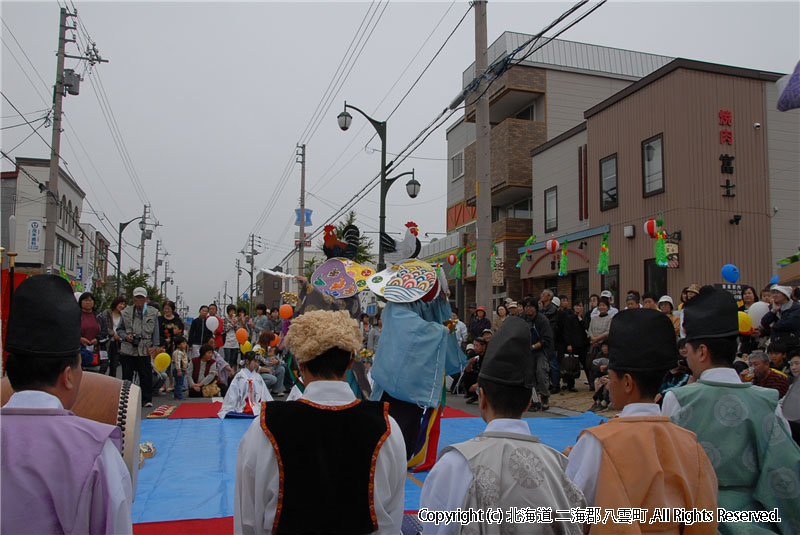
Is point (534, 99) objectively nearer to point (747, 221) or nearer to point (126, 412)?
point (747, 221)

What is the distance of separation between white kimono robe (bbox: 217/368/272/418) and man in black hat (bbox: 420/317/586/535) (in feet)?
24.7

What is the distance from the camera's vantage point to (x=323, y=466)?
7.23ft

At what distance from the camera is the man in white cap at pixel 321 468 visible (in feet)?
7.14

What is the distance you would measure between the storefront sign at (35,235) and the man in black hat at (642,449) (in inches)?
1257

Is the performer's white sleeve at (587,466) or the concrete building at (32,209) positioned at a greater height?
the concrete building at (32,209)

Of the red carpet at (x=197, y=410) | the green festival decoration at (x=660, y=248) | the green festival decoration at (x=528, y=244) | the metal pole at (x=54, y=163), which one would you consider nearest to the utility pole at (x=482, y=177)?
Answer: the green festival decoration at (x=660, y=248)

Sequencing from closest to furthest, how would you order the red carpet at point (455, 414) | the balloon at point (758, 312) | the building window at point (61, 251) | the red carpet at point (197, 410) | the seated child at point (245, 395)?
the balloon at point (758, 312), the seated child at point (245, 395), the red carpet at point (197, 410), the red carpet at point (455, 414), the building window at point (61, 251)

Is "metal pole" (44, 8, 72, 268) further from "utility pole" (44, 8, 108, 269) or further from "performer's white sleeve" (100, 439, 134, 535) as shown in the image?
"performer's white sleeve" (100, 439, 134, 535)

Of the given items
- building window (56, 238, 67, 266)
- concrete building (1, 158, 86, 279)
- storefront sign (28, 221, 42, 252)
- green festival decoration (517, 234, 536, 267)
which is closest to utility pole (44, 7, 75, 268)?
concrete building (1, 158, 86, 279)

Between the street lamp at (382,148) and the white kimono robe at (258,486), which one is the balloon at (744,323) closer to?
the white kimono robe at (258,486)

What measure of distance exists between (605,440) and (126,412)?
5.84 feet

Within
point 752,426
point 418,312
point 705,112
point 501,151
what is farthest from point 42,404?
point 501,151

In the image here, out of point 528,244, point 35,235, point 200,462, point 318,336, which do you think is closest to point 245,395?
point 200,462

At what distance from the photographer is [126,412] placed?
2.35 meters
